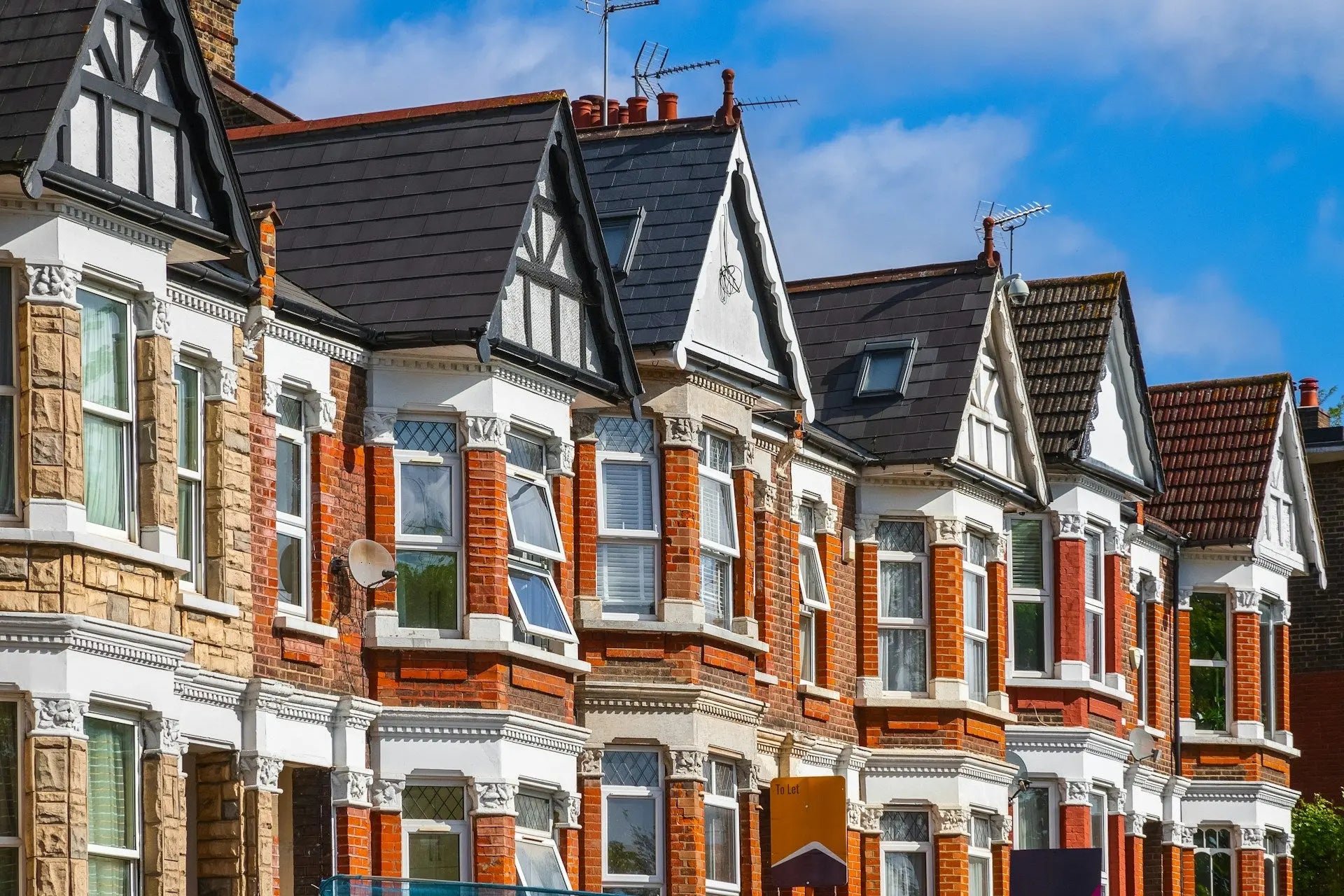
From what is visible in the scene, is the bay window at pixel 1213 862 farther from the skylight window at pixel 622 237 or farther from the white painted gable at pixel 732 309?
the skylight window at pixel 622 237

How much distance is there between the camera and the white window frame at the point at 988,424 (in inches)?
1266

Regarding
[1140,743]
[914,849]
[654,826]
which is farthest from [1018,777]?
[654,826]

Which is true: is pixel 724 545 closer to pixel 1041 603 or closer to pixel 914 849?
pixel 914 849

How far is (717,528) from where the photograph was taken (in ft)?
91.5

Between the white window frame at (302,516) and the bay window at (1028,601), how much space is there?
1223 centimetres

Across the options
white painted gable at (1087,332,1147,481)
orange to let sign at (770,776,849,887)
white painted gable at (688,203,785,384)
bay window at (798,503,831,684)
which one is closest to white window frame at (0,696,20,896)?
white painted gable at (688,203,785,384)

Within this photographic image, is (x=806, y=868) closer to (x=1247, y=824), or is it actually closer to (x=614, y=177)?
(x=614, y=177)

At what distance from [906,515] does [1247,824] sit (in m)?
9.94

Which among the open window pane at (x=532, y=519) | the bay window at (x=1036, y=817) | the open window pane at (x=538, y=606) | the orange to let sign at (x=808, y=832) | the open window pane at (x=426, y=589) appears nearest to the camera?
the open window pane at (x=426, y=589)

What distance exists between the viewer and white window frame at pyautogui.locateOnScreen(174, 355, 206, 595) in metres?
22.1

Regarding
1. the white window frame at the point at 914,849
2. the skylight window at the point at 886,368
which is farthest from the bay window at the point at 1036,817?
the skylight window at the point at 886,368

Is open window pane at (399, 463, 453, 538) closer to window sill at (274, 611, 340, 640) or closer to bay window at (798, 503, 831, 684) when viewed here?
window sill at (274, 611, 340, 640)

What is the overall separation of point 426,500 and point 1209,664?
58.1 feet

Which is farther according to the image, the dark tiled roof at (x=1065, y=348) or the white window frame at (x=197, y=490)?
the dark tiled roof at (x=1065, y=348)
